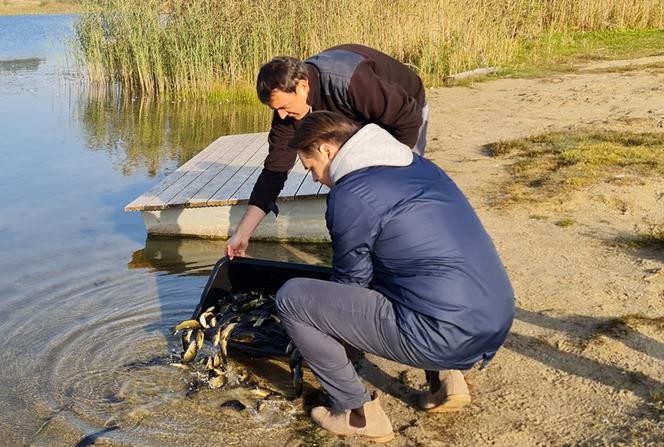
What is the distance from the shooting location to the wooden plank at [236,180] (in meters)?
6.72

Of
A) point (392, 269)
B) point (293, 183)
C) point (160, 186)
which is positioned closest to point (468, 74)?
point (293, 183)

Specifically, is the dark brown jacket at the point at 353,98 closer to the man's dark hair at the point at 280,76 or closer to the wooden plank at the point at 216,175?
the man's dark hair at the point at 280,76

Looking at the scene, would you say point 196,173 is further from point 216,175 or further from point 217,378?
point 217,378

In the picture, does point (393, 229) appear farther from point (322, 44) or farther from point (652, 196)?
point (322, 44)

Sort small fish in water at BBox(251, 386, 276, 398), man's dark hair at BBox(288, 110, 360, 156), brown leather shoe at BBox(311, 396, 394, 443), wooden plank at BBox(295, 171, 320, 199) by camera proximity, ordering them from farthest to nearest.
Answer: wooden plank at BBox(295, 171, 320, 199), small fish in water at BBox(251, 386, 276, 398), brown leather shoe at BBox(311, 396, 394, 443), man's dark hair at BBox(288, 110, 360, 156)

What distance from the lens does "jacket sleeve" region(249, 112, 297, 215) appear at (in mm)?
4641

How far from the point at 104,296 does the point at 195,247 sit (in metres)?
1.19

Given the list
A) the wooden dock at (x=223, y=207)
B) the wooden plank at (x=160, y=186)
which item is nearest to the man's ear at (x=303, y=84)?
the wooden dock at (x=223, y=207)

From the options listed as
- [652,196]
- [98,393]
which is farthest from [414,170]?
[652,196]

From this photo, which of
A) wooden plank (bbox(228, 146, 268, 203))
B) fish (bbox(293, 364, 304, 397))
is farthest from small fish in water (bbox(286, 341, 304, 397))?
wooden plank (bbox(228, 146, 268, 203))

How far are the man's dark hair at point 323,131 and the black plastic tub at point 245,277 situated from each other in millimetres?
1343

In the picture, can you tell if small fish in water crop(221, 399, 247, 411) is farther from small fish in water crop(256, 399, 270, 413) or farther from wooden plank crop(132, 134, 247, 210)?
wooden plank crop(132, 134, 247, 210)

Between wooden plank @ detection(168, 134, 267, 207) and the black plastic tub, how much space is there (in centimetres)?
194

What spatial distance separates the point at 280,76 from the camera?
13.2ft
